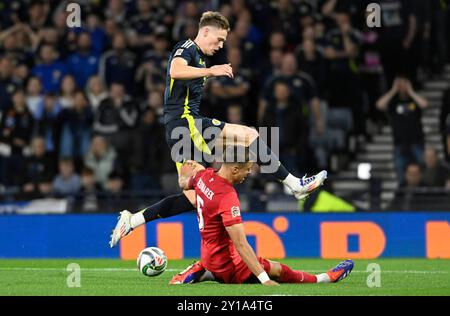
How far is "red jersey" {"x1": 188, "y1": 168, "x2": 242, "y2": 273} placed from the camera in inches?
413

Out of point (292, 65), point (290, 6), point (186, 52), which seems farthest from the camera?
point (290, 6)

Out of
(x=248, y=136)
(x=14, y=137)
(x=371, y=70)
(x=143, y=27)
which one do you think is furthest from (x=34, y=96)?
(x=248, y=136)

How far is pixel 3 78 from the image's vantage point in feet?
64.5

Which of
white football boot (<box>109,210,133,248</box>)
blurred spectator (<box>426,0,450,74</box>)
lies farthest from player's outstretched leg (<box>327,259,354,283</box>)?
blurred spectator (<box>426,0,450,74</box>)

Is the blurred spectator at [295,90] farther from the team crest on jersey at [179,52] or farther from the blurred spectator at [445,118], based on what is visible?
Result: the team crest on jersey at [179,52]

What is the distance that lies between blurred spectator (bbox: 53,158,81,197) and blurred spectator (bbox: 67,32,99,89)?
6.48 feet

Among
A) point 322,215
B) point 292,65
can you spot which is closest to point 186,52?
point 322,215

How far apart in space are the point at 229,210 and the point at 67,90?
368 inches

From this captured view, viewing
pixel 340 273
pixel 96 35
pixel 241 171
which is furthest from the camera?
pixel 96 35

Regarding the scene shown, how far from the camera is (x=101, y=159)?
60.6ft

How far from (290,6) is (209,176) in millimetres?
9422

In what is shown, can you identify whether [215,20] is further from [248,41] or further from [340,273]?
[248,41]
